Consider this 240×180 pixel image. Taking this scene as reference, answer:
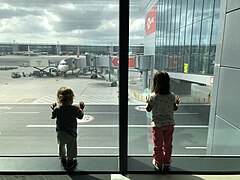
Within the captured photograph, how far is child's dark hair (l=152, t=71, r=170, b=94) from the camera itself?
1.75m

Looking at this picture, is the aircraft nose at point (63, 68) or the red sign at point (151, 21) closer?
the aircraft nose at point (63, 68)

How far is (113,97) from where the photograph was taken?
7.07 ft

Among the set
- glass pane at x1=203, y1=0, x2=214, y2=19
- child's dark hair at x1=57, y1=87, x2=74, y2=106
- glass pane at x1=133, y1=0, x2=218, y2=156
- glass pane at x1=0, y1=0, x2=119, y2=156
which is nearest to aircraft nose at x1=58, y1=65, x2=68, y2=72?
glass pane at x1=0, y1=0, x2=119, y2=156

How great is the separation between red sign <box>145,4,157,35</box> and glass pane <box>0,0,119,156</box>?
0.27 metres

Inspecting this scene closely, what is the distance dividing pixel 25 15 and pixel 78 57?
70cm

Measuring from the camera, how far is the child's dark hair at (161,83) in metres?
1.75

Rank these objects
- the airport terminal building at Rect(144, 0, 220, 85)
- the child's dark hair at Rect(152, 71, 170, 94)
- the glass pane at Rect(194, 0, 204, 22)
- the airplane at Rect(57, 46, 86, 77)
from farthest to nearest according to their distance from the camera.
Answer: the glass pane at Rect(194, 0, 204, 22) < the airport terminal building at Rect(144, 0, 220, 85) < the airplane at Rect(57, 46, 86, 77) < the child's dark hair at Rect(152, 71, 170, 94)

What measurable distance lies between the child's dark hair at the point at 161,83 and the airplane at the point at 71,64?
852mm

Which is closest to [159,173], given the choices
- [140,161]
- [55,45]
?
[140,161]

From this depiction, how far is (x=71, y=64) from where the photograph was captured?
7.23 feet

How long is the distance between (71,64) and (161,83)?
3.48 ft

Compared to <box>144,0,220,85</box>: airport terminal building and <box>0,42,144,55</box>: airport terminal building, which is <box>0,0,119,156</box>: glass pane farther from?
<box>144,0,220,85</box>: airport terminal building

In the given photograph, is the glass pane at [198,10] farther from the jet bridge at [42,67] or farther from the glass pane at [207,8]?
the jet bridge at [42,67]

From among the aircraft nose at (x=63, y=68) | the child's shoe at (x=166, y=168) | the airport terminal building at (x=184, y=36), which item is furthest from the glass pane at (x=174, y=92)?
the aircraft nose at (x=63, y=68)
